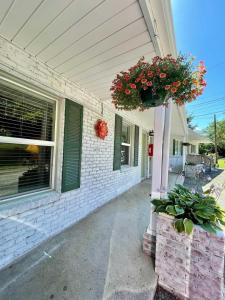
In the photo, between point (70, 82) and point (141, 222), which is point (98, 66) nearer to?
point (70, 82)

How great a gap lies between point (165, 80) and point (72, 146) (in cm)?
183

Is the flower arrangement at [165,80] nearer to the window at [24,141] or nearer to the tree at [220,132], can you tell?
the window at [24,141]

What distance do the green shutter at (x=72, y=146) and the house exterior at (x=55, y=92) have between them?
17mm

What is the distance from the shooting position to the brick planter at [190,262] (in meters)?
1.38

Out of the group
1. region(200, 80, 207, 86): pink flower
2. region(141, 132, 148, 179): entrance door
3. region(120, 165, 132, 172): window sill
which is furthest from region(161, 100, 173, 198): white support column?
region(141, 132, 148, 179): entrance door

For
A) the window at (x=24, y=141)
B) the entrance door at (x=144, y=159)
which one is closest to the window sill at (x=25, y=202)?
the window at (x=24, y=141)

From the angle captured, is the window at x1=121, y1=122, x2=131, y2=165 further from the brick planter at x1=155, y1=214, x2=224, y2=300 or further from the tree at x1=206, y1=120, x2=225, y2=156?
the tree at x1=206, y1=120, x2=225, y2=156

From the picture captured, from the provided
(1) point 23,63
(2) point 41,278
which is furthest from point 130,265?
(1) point 23,63

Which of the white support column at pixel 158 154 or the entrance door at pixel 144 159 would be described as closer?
the white support column at pixel 158 154

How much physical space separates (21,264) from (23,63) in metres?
2.39

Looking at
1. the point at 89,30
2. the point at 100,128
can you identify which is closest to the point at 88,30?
the point at 89,30

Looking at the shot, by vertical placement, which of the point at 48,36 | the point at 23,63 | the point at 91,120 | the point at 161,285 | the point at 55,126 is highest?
the point at 48,36

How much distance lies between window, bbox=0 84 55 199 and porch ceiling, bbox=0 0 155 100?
612 millimetres

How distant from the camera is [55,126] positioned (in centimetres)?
251
